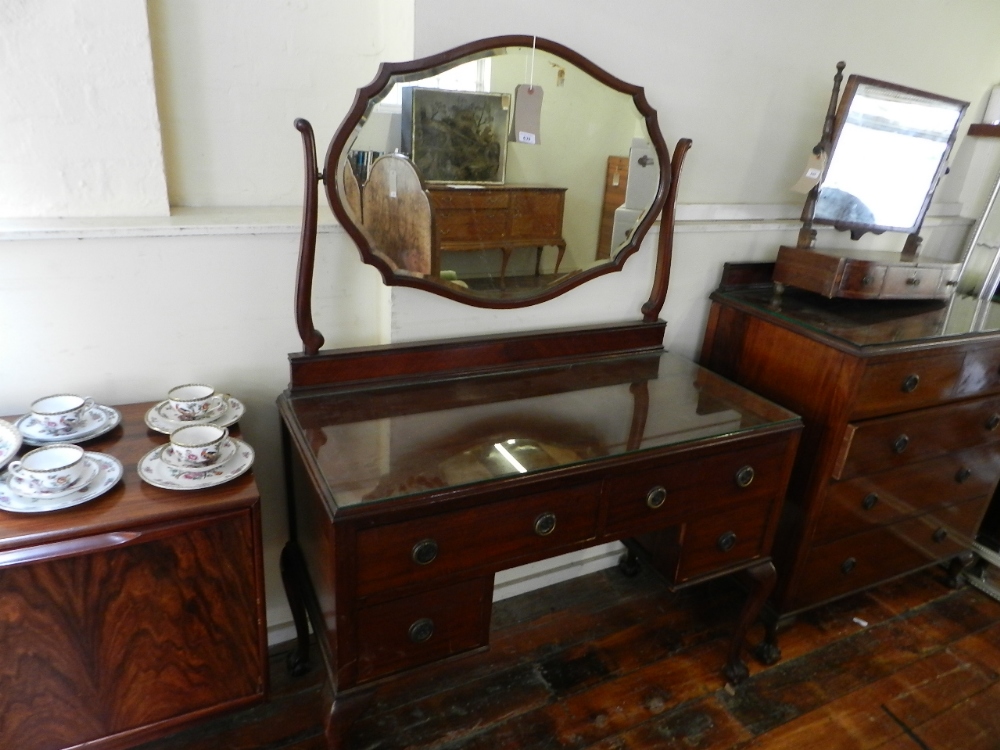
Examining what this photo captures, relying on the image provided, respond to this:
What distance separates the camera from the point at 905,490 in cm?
175

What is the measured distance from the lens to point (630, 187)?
5.07 feet

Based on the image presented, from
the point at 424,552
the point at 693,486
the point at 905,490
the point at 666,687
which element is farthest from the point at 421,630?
the point at 905,490

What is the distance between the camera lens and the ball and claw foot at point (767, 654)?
172 cm

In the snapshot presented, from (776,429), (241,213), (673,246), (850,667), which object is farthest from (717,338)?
(241,213)

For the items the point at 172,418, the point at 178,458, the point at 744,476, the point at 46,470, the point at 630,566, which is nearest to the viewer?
the point at 46,470

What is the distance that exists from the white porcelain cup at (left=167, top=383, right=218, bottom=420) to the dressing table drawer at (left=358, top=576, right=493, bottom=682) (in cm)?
50

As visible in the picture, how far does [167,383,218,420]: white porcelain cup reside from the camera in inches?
47.5

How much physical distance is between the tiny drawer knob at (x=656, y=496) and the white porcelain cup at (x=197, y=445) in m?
0.80

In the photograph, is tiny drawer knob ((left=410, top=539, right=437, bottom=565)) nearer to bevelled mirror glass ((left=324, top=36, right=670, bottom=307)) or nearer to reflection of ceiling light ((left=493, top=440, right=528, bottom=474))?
reflection of ceiling light ((left=493, top=440, right=528, bottom=474))

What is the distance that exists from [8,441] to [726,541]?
139cm

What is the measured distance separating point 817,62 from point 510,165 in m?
1.02

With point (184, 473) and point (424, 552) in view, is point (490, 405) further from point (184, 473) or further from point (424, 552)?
point (184, 473)

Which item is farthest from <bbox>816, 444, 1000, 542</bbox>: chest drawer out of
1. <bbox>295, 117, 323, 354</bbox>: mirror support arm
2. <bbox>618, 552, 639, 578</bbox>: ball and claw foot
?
<bbox>295, 117, 323, 354</bbox>: mirror support arm

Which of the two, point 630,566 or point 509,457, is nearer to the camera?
point 509,457
